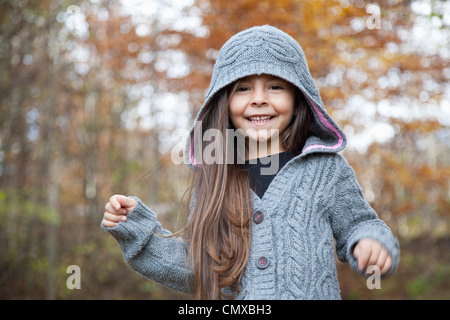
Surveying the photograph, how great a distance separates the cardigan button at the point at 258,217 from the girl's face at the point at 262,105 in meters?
0.37

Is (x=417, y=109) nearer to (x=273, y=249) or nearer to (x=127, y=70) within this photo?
(x=127, y=70)

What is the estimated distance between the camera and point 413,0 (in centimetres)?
416

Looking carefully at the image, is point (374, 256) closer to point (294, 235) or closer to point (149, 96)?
point (294, 235)

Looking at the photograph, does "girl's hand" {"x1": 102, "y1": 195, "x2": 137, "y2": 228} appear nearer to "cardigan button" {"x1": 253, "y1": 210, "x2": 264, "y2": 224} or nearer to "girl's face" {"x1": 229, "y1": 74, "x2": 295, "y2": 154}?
"cardigan button" {"x1": 253, "y1": 210, "x2": 264, "y2": 224}

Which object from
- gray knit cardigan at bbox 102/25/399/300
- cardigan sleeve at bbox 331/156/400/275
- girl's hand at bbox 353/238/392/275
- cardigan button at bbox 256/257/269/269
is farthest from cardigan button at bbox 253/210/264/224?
girl's hand at bbox 353/238/392/275

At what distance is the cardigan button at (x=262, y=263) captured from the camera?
1.67 metres

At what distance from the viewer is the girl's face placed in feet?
6.22

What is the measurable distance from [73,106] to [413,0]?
6907 mm

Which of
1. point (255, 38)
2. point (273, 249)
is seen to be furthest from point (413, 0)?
point (273, 249)

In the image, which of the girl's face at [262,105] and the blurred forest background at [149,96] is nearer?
the girl's face at [262,105]

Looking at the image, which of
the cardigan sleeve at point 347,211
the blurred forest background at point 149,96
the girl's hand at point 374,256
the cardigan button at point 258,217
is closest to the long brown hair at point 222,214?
the cardigan button at point 258,217

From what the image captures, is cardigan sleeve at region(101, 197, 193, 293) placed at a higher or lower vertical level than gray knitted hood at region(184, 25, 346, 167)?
lower

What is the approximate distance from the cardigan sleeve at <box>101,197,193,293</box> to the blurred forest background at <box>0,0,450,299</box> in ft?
7.77

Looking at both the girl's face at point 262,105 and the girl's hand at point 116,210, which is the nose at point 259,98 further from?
the girl's hand at point 116,210
